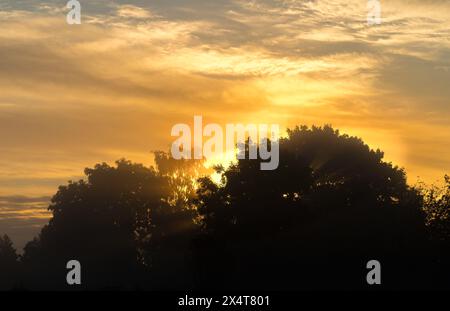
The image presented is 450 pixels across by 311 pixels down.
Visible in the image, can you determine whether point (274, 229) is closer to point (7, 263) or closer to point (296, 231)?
point (296, 231)

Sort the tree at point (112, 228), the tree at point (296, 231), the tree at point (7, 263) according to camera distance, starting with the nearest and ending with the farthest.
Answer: the tree at point (296, 231)
the tree at point (112, 228)
the tree at point (7, 263)

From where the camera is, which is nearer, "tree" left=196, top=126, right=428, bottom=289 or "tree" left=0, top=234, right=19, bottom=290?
→ "tree" left=196, top=126, right=428, bottom=289

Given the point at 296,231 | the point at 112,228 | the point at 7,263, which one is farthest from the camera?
the point at 7,263

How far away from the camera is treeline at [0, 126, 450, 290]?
222 feet

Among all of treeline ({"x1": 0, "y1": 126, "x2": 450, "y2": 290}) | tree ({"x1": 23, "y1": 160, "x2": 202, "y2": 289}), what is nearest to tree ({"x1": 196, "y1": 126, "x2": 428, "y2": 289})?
treeline ({"x1": 0, "y1": 126, "x2": 450, "y2": 290})

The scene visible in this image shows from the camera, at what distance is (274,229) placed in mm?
70500

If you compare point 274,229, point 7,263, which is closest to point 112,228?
point 7,263

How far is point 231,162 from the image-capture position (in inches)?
3172

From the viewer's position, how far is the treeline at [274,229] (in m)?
67.8

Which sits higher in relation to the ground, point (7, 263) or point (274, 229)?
point (7, 263)

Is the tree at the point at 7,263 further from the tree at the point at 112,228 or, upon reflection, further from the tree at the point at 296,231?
the tree at the point at 296,231

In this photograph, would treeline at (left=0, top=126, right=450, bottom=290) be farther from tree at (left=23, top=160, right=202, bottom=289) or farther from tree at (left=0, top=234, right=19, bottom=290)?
tree at (left=0, top=234, right=19, bottom=290)

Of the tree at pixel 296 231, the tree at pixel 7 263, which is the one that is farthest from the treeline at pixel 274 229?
the tree at pixel 7 263

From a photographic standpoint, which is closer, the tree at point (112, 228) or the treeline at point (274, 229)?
the treeline at point (274, 229)
